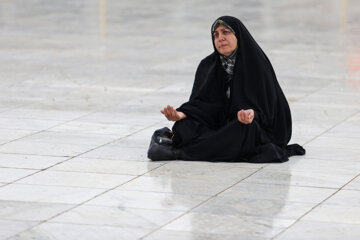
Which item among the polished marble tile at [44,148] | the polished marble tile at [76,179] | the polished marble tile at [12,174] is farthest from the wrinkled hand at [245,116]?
the polished marble tile at [12,174]

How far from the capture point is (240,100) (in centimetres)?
795

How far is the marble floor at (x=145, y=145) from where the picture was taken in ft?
20.0

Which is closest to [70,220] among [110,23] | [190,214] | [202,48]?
[190,214]

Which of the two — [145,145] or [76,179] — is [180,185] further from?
[145,145]

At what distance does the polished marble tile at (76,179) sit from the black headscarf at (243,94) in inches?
42.5

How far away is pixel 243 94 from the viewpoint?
7977mm

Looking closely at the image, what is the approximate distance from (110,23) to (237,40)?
469 inches

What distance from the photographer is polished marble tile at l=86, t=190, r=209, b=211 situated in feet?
21.2

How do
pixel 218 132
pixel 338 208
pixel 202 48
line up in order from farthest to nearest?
1. pixel 202 48
2. pixel 218 132
3. pixel 338 208

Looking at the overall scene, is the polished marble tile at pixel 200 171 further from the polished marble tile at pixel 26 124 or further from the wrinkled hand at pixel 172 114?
the polished marble tile at pixel 26 124

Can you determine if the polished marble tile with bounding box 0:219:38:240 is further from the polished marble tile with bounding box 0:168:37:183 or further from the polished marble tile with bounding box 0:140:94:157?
the polished marble tile with bounding box 0:140:94:157

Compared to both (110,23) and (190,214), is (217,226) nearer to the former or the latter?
(190,214)

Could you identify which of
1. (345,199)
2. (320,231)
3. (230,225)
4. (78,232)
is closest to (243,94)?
(345,199)

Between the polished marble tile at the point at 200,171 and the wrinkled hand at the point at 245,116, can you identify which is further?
the wrinkled hand at the point at 245,116
